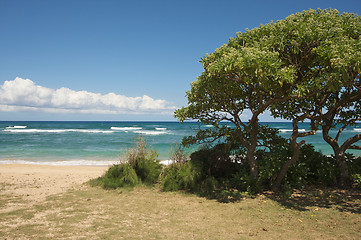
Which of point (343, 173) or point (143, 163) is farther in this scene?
point (143, 163)

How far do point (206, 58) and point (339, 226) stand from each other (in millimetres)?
4957

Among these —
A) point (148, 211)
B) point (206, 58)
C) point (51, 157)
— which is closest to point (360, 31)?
point (206, 58)

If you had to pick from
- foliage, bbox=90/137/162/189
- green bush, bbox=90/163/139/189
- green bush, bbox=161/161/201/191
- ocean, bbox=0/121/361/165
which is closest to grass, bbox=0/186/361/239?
green bush, bbox=161/161/201/191

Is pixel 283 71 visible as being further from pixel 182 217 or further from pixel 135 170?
pixel 135 170

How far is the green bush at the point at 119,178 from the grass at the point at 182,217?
817 mm

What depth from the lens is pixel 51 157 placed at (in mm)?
Result: 18703

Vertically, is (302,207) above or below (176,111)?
below

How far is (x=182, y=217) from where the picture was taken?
17.6ft

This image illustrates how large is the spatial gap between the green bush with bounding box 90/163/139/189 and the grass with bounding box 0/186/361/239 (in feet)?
2.68

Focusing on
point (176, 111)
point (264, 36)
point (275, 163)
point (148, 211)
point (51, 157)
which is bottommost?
point (51, 157)

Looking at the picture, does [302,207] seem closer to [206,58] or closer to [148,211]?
[148,211]

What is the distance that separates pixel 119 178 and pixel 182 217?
12.0 feet

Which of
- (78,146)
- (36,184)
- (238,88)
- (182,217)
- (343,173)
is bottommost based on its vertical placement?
(78,146)

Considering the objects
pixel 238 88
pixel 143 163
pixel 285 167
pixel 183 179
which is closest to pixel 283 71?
pixel 238 88
